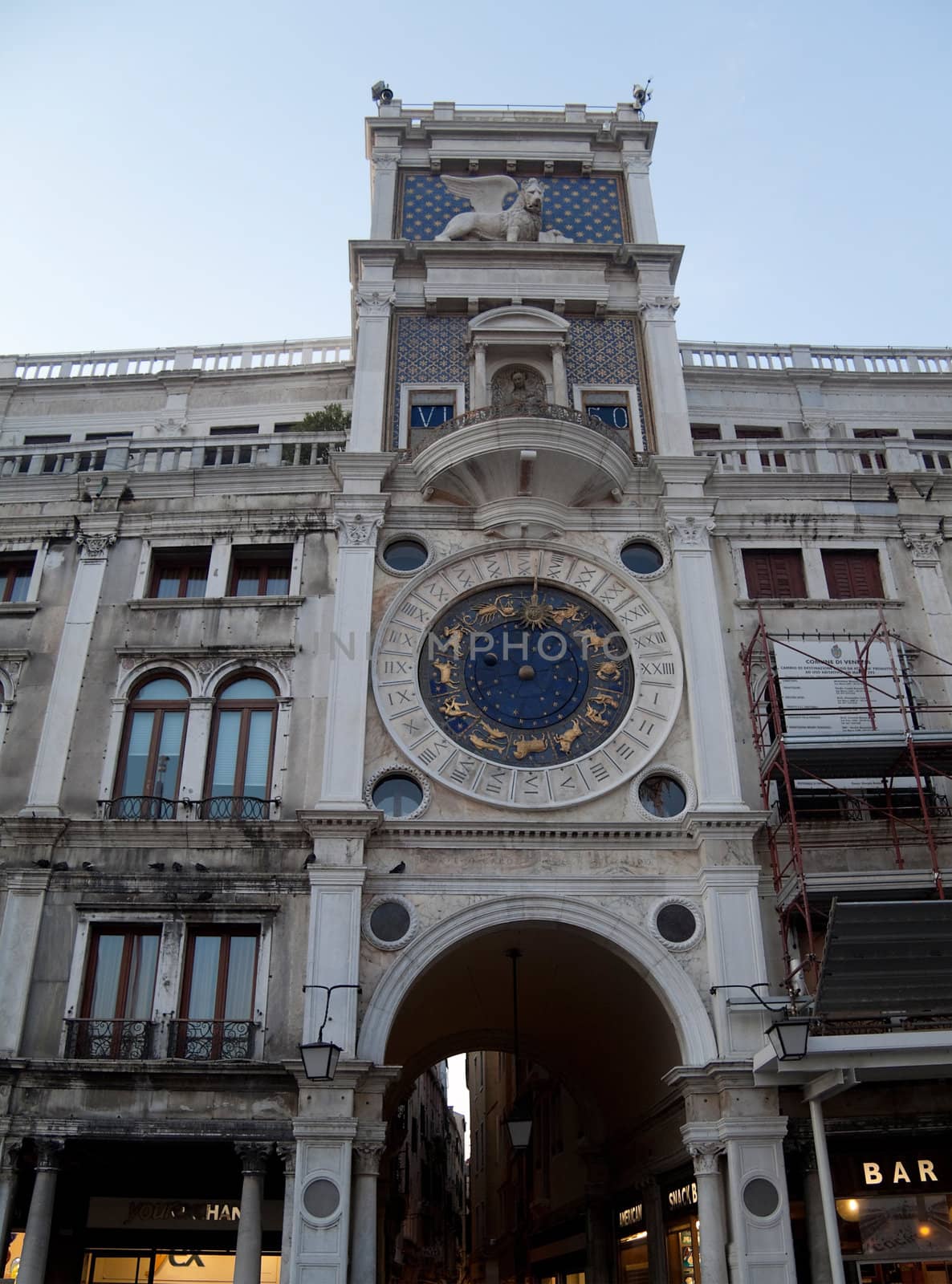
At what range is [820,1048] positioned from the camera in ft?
51.9

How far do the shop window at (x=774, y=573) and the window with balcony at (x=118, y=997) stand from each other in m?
12.8

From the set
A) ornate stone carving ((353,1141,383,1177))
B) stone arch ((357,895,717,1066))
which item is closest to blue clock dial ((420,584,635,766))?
stone arch ((357,895,717,1066))

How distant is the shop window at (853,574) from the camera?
2223cm

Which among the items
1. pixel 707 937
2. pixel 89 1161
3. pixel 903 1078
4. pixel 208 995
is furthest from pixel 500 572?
pixel 89 1161

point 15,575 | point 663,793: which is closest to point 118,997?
point 15,575

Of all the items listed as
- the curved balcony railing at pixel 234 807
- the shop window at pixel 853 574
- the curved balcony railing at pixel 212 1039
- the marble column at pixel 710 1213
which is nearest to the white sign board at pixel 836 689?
the shop window at pixel 853 574

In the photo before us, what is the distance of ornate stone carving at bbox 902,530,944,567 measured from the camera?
22391 mm

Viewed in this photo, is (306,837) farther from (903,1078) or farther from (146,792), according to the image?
(903,1078)

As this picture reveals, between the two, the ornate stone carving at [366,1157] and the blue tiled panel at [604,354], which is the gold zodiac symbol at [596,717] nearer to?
the blue tiled panel at [604,354]

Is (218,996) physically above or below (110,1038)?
above

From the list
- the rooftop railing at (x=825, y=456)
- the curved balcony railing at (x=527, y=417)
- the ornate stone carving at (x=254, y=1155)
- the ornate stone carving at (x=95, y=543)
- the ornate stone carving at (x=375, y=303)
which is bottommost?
the ornate stone carving at (x=254, y=1155)

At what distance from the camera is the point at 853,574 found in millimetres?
22438

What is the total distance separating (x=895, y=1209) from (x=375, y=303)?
20.0m

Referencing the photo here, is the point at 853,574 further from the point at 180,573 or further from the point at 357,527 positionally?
the point at 180,573
